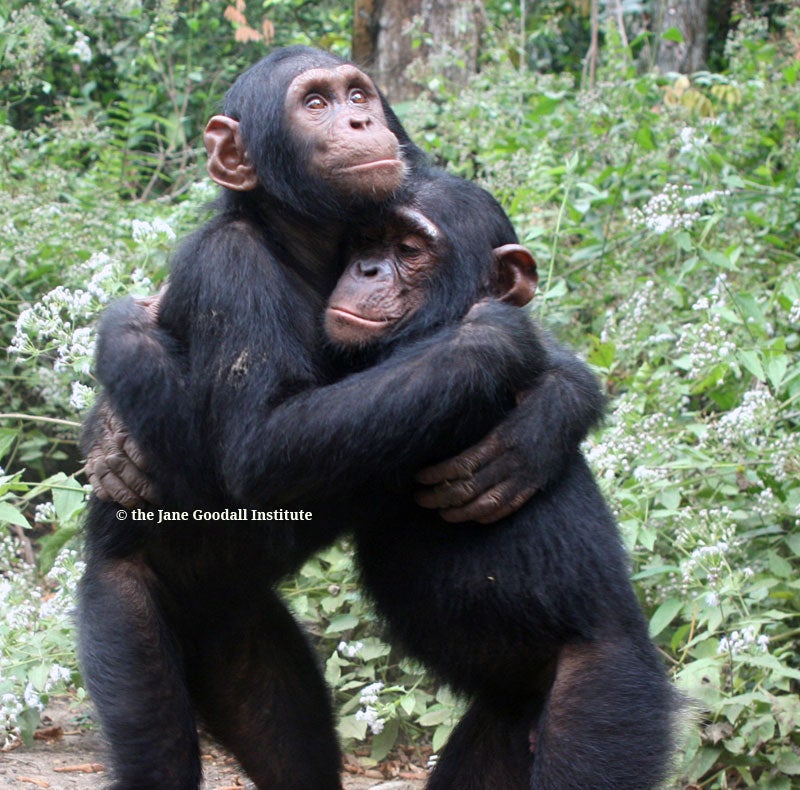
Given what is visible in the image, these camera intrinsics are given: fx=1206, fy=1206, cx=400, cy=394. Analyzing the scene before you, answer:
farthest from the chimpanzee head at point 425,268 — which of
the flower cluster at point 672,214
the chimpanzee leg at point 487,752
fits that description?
the flower cluster at point 672,214

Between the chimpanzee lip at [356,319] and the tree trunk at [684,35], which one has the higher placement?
the tree trunk at [684,35]

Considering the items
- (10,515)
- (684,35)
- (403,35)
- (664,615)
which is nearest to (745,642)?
(664,615)

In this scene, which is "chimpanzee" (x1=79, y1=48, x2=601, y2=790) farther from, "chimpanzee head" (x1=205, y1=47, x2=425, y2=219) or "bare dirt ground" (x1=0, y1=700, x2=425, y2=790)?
"bare dirt ground" (x1=0, y1=700, x2=425, y2=790)

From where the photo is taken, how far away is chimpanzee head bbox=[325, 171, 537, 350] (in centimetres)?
374

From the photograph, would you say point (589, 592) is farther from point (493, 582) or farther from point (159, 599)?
point (159, 599)

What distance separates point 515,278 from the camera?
155 inches

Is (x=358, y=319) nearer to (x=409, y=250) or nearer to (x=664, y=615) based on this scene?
(x=409, y=250)

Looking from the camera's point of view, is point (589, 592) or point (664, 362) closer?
point (589, 592)

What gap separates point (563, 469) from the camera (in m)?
3.76

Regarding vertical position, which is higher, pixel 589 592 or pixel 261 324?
pixel 261 324

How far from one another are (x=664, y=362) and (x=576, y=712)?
135 inches

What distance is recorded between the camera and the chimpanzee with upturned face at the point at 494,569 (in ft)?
11.6

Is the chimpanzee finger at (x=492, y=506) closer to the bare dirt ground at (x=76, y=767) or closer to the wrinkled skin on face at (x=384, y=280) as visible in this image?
the wrinkled skin on face at (x=384, y=280)

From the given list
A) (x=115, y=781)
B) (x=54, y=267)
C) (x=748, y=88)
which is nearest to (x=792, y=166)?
(x=748, y=88)
